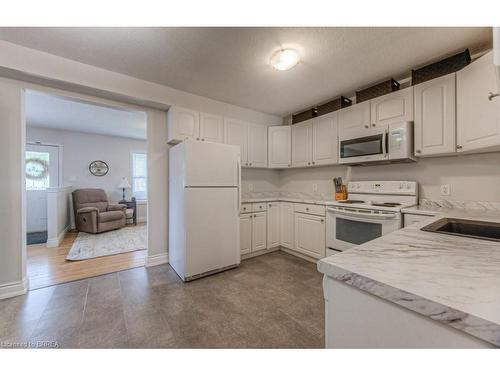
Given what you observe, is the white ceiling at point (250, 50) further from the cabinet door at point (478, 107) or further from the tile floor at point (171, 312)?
the tile floor at point (171, 312)

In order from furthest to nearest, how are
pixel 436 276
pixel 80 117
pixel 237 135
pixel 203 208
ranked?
pixel 80 117 → pixel 237 135 → pixel 203 208 → pixel 436 276

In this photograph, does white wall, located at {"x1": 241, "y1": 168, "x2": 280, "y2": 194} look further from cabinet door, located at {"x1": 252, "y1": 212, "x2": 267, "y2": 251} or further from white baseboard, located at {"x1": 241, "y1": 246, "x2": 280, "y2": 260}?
white baseboard, located at {"x1": 241, "y1": 246, "x2": 280, "y2": 260}

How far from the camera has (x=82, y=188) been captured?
18.1ft

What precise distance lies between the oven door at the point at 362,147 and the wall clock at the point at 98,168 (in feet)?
19.8

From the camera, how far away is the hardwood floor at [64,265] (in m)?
2.51

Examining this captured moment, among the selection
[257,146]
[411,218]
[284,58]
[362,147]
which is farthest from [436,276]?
[257,146]

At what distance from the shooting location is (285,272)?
269 centimetres

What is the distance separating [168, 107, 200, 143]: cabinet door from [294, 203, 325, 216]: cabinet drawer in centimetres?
180

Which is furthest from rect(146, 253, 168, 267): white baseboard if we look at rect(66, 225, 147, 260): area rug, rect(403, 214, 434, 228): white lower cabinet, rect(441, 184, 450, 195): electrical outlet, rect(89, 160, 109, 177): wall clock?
rect(89, 160, 109, 177): wall clock

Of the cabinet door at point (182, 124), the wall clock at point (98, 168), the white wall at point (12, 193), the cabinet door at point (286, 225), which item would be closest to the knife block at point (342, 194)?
the cabinet door at point (286, 225)

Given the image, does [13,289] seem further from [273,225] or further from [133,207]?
[133,207]

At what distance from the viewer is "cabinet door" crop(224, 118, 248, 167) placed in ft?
10.7

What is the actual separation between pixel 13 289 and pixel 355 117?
168 inches
